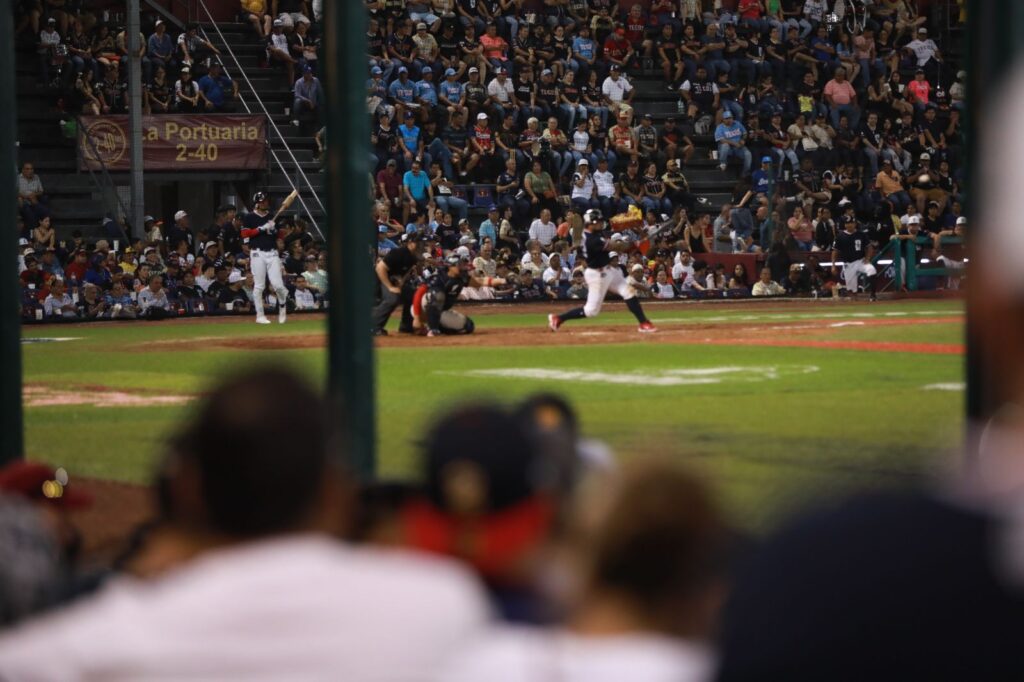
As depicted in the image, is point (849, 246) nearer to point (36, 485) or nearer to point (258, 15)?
point (258, 15)

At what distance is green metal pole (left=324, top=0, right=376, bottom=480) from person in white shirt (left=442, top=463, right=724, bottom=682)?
3.44 meters

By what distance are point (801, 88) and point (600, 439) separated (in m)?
26.8

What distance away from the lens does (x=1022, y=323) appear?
1497 millimetres

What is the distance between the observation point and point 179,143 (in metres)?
27.8

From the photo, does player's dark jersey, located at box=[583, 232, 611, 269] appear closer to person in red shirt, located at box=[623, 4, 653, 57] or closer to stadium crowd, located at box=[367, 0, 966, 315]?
stadium crowd, located at box=[367, 0, 966, 315]

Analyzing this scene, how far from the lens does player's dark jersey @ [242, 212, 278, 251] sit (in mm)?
21672

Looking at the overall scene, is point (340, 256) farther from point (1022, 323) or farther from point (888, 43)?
point (888, 43)

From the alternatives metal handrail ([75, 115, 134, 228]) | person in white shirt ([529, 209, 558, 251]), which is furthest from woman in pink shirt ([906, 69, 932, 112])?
metal handrail ([75, 115, 134, 228])

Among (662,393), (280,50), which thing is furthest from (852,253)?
(662,393)

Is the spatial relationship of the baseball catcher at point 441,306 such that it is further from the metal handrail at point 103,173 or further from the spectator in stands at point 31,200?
the spectator in stands at point 31,200

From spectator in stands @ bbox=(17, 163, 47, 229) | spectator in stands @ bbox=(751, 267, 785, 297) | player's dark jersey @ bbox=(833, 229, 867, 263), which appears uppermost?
spectator in stands @ bbox=(17, 163, 47, 229)

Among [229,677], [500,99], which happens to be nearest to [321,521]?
[229,677]

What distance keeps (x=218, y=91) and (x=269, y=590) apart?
92.1 feet

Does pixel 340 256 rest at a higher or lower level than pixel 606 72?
lower
